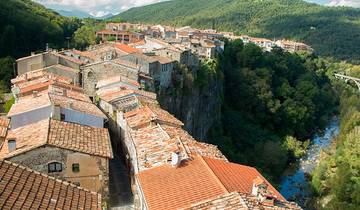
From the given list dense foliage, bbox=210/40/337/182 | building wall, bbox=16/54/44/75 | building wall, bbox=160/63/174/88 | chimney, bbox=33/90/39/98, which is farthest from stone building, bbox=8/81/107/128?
dense foliage, bbox=210/40/337/182

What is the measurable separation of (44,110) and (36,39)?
172 ft

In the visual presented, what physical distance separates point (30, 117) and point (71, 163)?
19.6 ft

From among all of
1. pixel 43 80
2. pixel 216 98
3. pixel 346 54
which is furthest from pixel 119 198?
pixel 346 54

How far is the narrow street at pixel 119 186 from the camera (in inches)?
874

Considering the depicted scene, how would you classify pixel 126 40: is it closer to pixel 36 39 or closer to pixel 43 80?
pixel 36 39

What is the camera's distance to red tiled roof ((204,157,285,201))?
16.9m

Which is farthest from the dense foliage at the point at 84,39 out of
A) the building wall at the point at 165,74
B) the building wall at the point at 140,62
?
the building wall at the point at 140,62

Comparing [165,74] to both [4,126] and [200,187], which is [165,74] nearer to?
[4,126]

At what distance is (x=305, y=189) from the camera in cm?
5219

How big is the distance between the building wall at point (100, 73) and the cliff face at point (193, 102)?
581cm

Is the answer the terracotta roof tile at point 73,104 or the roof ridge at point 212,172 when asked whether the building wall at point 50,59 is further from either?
the roof ridge at point 212,172

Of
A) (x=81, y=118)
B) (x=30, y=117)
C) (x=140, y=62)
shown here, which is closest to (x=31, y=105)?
(x=30, y=117)

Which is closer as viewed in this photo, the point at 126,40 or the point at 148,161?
the point at 148,161

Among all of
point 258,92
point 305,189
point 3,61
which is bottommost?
point 305,189
